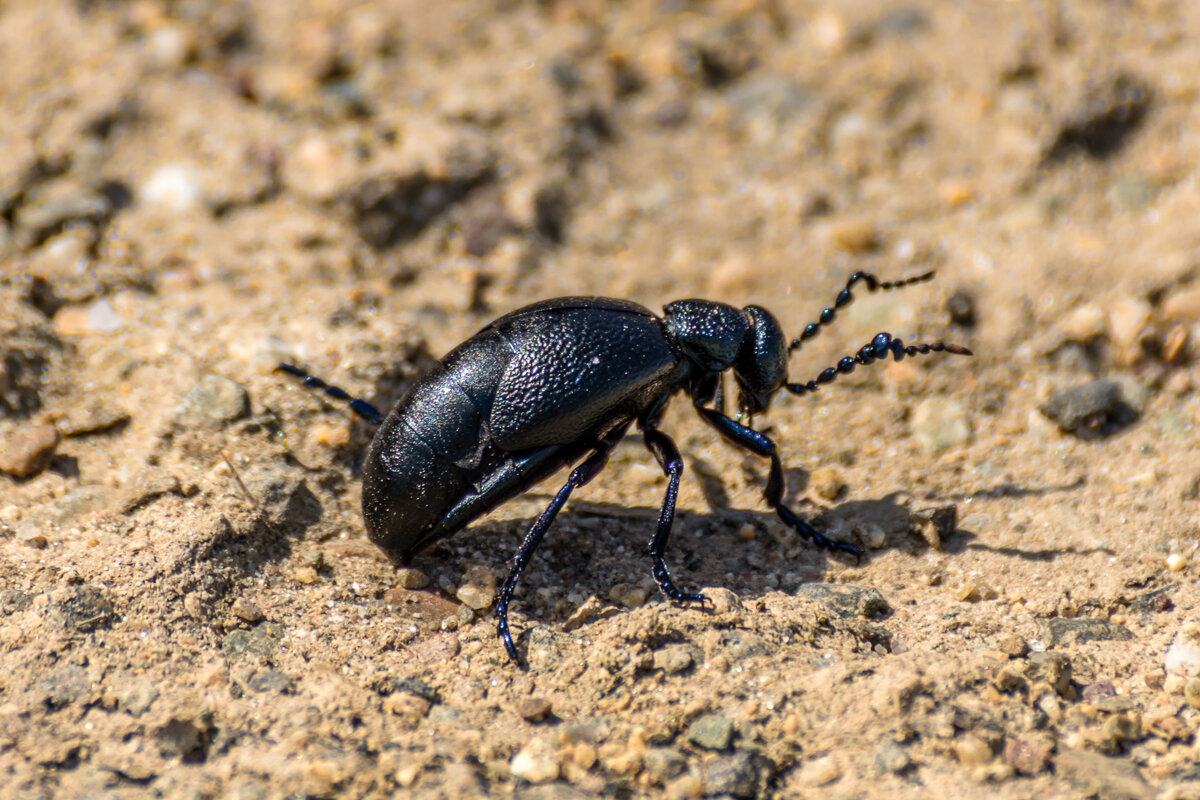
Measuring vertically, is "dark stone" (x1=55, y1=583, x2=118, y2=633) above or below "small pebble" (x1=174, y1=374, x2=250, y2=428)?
below

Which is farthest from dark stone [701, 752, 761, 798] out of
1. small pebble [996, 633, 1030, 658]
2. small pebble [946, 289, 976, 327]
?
small pebble [946, 289, 976, 327]

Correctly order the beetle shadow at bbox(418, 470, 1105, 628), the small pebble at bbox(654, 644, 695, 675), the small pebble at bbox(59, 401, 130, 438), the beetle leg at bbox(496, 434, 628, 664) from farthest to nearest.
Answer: the small pebble at bbox(59, 401, 130, 438) → the beetle shadow at bbox(418, 470, 1105, 628) → the beetle leg at bbox(496, 434, 628, 664) → the small pebble at bbox(654, 644, 695, 675)

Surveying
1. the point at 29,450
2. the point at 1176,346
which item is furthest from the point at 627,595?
the point at 1176,346

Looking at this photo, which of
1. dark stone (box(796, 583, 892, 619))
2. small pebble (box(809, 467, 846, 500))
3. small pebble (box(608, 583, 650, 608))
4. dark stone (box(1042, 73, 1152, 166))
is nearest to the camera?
dark stone (box(796, 583, 892, 619))

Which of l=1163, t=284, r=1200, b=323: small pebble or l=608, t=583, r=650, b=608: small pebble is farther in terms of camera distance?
l=1163, t=284, r=1200, b=323: small pebble

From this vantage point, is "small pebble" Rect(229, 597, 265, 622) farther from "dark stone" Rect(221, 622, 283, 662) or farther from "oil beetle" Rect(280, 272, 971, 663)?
"oil beetle" Rect(280, 272, 971, 663)

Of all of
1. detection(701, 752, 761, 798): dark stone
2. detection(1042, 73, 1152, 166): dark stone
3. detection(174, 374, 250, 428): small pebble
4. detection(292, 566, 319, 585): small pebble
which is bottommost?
detection(292, 566, 319, 585): small pebble

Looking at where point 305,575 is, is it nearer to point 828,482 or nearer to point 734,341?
point 734,341
